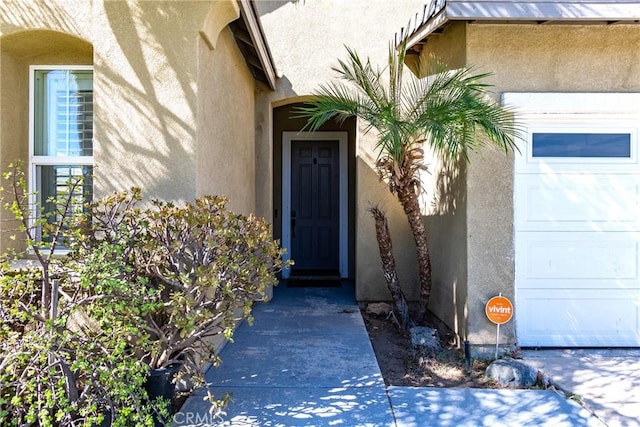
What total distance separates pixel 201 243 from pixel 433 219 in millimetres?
3785

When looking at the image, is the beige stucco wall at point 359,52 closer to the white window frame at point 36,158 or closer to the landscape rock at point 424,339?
Result: the landscape rock at point 424,339

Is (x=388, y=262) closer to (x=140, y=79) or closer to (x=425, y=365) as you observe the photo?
(x=425, y=365)

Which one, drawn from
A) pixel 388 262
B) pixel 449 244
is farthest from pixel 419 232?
pixel 388 262

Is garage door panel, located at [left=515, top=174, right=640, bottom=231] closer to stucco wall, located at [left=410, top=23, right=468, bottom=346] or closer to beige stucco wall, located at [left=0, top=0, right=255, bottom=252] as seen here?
stucco wall, located at [left=410, top=23, right=468, bottom=346]

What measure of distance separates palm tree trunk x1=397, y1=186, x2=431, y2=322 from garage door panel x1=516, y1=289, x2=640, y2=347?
1124 millimetres

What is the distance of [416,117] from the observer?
4.71m

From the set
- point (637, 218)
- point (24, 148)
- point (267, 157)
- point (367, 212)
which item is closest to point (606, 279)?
point (637, 218)

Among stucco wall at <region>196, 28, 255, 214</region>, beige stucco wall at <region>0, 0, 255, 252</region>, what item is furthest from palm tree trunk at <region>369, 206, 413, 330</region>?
beige stucco wall at <region>0, 0, 255, 252</region>

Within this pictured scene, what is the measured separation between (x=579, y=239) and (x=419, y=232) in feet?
5.78

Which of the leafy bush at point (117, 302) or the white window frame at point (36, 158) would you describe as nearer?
the leafy bush at point (117, 302)

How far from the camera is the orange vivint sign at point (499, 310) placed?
15.2ft

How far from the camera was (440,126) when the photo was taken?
4.34 meters

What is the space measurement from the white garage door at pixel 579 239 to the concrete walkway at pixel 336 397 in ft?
4.53

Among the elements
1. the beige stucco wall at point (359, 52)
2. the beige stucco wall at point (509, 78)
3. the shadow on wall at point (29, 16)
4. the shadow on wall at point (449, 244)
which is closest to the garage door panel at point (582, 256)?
the beige stucco wall at point (509, 78)
